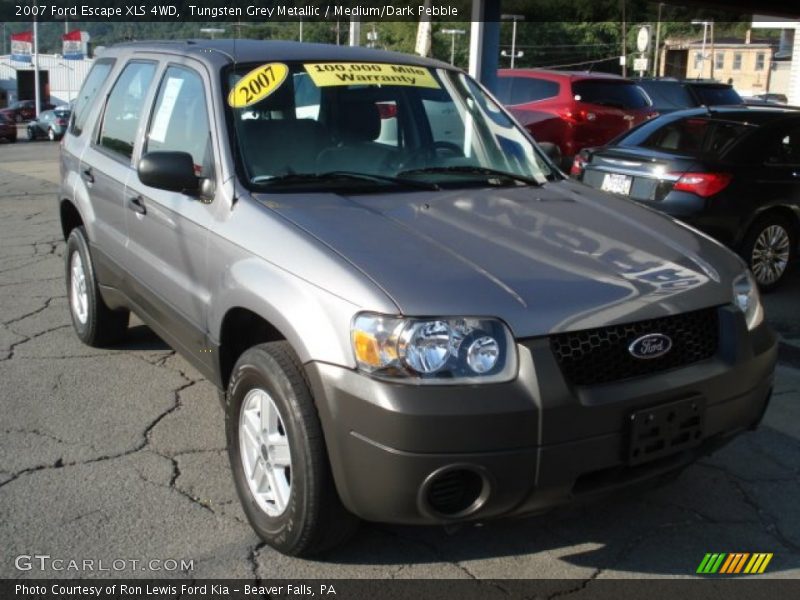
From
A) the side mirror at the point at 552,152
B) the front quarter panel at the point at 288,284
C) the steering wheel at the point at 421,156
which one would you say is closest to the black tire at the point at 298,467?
the front quarter panel at the point at 288,284

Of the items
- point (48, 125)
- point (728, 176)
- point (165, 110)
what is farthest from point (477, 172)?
point (48, 125)

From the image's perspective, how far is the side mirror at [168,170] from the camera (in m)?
3.59


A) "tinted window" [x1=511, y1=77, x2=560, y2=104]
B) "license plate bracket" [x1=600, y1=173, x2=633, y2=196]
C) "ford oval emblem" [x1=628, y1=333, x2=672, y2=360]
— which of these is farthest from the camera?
"tinted window" [x1=511, y1=77, x2=560, y2=104]

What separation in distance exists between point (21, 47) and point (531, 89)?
2501 inches

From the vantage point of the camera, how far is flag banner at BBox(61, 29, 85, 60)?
2365 inches

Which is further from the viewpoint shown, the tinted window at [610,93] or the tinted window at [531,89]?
the tinted window at [531,89]

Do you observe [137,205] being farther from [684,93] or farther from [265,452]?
[684,93]

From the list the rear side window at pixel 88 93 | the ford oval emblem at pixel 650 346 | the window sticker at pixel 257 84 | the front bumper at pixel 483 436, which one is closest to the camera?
the front bumper at pixel 483 436

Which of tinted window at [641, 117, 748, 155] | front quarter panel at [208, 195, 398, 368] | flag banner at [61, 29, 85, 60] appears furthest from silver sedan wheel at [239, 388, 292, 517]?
flag banner at [61, 29, 85, 60]

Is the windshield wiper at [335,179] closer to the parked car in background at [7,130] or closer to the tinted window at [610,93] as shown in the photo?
the tinted window at [610,93]

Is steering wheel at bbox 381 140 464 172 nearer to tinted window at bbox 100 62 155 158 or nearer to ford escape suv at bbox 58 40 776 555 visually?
ford escape suv at bbox 58 40 776 555

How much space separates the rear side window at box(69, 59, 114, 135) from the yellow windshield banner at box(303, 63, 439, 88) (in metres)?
1.81

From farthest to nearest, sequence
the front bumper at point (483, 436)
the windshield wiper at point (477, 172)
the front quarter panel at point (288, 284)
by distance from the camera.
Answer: the windshield wiper at point (477, 172) → the front quarter panel at point (288, 284) → the front bumper at point (483, 436)

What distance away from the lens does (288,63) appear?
4.11 metres
